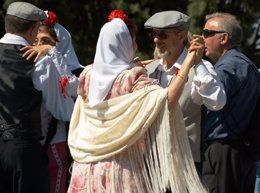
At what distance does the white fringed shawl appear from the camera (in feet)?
13.8

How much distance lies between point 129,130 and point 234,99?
87cm

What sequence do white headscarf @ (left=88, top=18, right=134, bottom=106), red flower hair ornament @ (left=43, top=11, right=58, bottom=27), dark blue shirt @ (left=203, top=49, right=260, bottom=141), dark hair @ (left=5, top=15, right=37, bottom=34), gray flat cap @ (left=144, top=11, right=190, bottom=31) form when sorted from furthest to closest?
red flower hair ornament @ (left=43, top=11, right=58, bottom=27) → dark hair @ (left=5, top=15, right=37, bottom=34) → dark blue shirt @ (left=203, top=49, right=260, bottom=141) → gray flat cap @ (left=144, top=11, right=190, bottom=31) → white headscarf @ (left=88, top=18, right=134, bottom=106)

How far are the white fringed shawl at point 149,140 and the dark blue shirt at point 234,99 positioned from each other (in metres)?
0.64

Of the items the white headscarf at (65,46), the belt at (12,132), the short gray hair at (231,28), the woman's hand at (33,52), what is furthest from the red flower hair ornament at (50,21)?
the short gray hair at (231,28)

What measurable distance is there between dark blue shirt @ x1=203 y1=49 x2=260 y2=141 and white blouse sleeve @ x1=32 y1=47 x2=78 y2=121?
89cm

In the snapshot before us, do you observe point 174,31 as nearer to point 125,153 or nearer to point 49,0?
point 125,153

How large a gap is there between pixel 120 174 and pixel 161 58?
0.93 metres

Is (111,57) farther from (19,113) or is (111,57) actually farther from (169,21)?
(19,113)

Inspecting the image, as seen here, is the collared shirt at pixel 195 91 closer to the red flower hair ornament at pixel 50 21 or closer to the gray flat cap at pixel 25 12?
the gray flat cap at pixel 25 12

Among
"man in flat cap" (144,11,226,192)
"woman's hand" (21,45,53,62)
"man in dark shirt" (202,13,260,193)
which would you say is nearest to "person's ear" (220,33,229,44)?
"man in dark shirt" (202,13,260,193)

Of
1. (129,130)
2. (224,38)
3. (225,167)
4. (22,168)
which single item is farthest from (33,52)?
(225,167)

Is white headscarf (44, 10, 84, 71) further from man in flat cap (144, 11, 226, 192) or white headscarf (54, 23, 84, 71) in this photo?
man in flat cap (144, 11, 226, 192)

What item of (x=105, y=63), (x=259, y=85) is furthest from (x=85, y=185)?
(x=259, y=85)

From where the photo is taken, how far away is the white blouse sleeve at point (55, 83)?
5.00m
